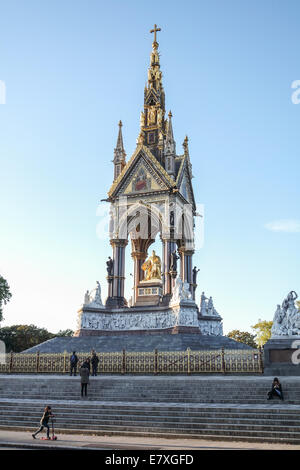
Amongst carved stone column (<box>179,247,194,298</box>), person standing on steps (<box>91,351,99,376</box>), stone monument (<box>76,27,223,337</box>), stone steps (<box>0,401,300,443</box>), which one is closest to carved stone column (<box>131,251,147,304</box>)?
stone monument (<box>76,27,223,337</box>)

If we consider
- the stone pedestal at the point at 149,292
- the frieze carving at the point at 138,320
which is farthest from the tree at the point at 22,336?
the stone pedestal at the point at 149,292

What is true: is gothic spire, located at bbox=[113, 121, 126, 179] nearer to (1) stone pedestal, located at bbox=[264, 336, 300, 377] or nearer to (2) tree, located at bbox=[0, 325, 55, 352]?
(2) tree, located at bbox=[0, 325, 55, 352]

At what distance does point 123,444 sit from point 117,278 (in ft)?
79.6

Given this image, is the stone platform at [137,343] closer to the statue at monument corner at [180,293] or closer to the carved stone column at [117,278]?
the statue at monument corner at [180,293]

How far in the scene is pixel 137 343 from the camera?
2948 cm

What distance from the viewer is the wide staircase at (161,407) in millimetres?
14172

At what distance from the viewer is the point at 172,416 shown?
1545cm

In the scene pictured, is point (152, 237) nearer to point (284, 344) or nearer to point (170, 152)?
point (170, 152)

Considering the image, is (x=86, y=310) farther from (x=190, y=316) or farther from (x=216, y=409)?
(x=216, y=409)

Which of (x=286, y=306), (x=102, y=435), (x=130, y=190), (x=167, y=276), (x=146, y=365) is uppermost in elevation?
(x=130, y=190)

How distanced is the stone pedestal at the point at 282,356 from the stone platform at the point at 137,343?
7565 mm
